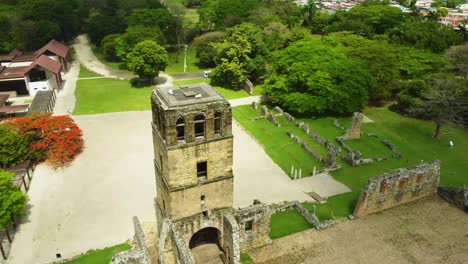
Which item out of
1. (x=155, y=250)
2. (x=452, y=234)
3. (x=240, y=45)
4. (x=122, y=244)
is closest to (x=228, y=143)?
(x=155, y=250)

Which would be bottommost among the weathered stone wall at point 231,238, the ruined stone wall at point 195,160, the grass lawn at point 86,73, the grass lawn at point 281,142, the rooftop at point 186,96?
the grass lawn at point 281,142

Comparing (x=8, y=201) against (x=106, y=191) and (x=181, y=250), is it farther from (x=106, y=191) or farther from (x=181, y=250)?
(x=181, y=250)

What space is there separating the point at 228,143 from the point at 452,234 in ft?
56.0

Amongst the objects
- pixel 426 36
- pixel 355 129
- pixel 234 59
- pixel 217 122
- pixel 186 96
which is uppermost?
pixel 186 96

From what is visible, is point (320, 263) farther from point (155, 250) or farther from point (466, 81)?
point (466, 81)

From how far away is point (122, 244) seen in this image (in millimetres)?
26562

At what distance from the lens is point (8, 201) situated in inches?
1021

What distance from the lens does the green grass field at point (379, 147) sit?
3378cm

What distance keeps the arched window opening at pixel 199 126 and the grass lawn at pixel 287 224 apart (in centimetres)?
951

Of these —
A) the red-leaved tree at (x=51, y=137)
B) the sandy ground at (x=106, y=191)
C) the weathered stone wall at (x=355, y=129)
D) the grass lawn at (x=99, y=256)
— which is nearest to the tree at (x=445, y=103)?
the weathered stone wall at (x=355, y=129)

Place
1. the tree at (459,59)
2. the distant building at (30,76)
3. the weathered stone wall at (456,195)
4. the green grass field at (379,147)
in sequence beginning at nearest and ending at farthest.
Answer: the weathered stone wall at (456,195) → the green grass field at (379,147) → the distant building at (30,76) → the tree at (459,59)

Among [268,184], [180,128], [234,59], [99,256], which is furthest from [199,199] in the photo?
[234,59]

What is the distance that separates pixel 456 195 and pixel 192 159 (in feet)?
68.4

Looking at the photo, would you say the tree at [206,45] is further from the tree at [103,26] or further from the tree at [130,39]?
the tree at [103,26]
